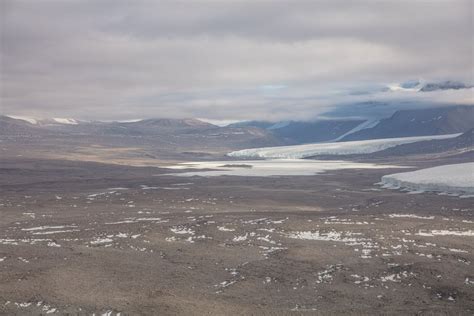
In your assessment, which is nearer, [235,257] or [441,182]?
[235,257]

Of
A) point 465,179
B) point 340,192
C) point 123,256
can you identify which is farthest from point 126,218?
point 465,179

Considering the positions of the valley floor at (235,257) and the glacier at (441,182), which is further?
the glacier at (441,182)

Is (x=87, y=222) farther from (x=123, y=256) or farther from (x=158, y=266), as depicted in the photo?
(x=158, y=266)

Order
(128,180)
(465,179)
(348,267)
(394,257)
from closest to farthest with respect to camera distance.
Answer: (348,267)
(394,257)
(465,179)
(128,180)

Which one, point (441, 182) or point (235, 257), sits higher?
point (235, 257)

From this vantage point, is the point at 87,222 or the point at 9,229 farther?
the point at 87,222

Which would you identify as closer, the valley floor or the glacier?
the valley floor

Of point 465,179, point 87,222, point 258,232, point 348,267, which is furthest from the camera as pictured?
point 465,179
